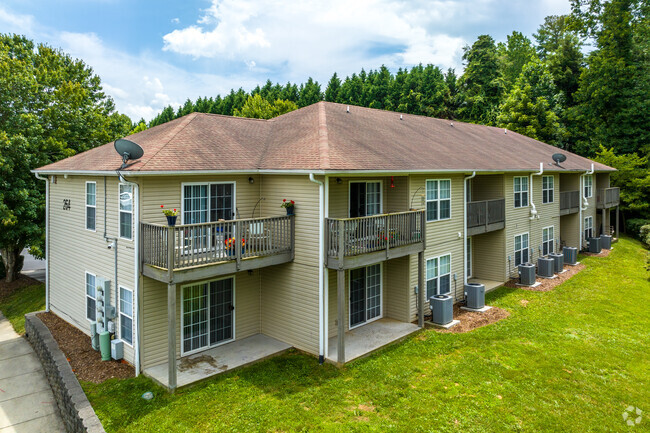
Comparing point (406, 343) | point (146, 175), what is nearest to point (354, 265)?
point (406, 343)

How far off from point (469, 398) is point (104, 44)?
21.2 m

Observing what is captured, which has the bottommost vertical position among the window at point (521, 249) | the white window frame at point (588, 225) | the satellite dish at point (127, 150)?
the window at point (521, 249)

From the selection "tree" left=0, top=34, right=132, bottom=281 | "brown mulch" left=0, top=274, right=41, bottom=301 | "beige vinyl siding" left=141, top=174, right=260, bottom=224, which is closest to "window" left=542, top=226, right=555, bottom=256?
"beige vinyl siding" left=141, top=174, right=260, bottom=224

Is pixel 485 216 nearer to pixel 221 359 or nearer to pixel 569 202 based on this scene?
pixel 569 202

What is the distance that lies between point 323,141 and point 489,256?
10.4 m

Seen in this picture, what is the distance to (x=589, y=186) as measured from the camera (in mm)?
26172

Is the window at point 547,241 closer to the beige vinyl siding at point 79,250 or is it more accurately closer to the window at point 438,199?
the window at point 438,199

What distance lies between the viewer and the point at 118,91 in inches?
1262

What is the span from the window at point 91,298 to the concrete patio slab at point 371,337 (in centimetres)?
734

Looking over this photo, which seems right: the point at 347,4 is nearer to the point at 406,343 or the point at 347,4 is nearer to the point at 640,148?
the point at 406,343

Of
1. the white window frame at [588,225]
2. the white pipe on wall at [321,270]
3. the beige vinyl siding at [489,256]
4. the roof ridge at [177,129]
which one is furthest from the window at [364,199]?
the white window frame at [588,225]

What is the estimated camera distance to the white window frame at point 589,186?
25.8m

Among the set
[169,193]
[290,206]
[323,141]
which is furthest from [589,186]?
[169,193]

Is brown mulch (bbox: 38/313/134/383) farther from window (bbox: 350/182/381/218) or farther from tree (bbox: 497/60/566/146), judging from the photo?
tree (bbox: 497/60/566/146)
